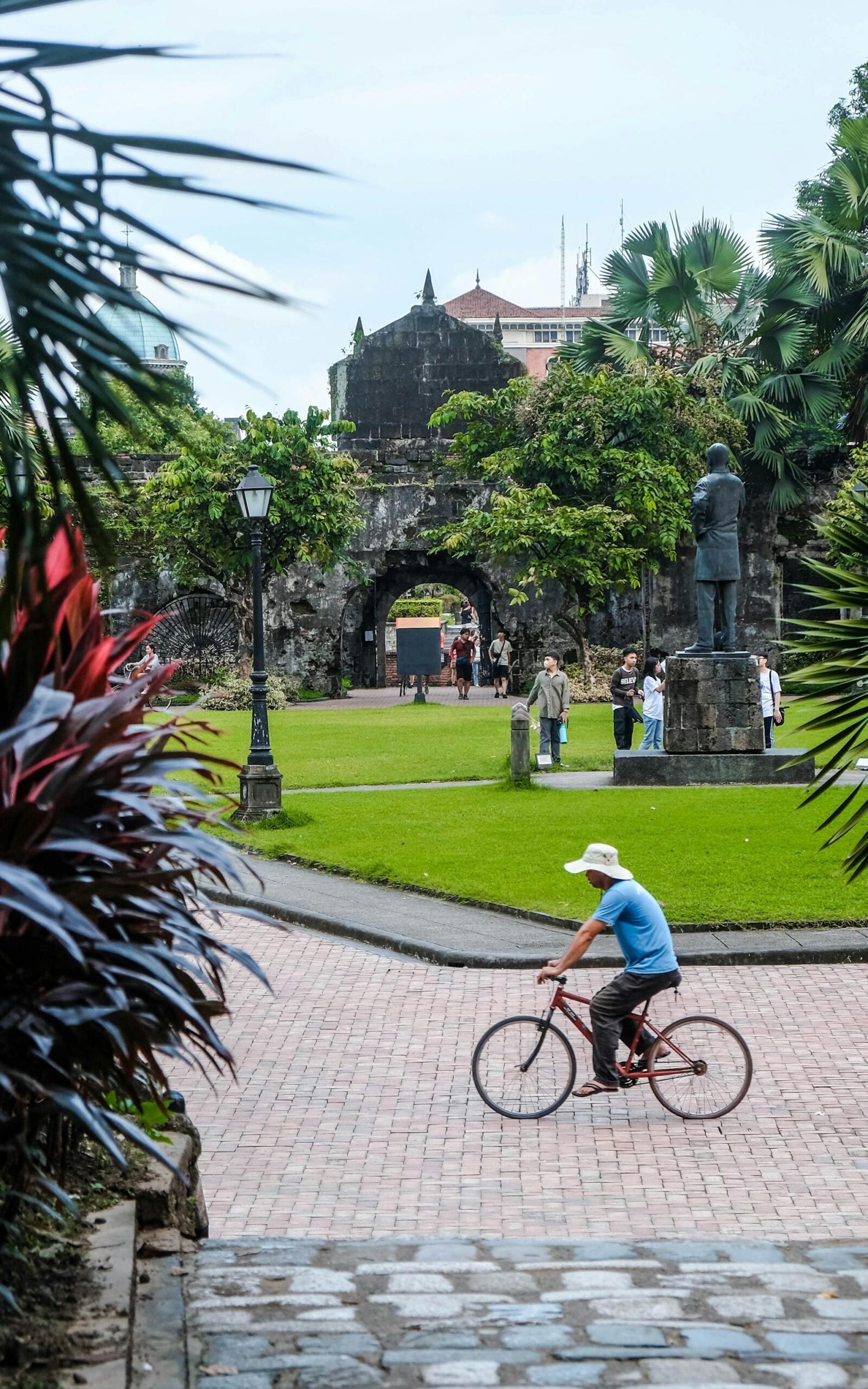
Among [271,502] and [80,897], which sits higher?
[271,502]

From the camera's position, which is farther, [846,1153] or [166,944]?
[846,1153]

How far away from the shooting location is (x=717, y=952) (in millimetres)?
10891

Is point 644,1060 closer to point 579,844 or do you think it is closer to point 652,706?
point 579,844

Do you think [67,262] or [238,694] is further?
[238,694]

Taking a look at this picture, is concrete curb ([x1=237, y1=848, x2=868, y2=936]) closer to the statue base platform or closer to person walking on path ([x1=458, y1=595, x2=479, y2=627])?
the statue base platform

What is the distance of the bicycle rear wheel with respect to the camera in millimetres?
7586

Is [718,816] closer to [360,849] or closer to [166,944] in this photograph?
[360,849]

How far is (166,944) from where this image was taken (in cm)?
432

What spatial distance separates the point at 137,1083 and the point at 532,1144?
10.4ft

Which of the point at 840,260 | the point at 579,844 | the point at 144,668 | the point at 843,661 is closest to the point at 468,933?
the point at 579,844

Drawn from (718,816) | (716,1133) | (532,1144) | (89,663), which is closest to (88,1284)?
(89,663)

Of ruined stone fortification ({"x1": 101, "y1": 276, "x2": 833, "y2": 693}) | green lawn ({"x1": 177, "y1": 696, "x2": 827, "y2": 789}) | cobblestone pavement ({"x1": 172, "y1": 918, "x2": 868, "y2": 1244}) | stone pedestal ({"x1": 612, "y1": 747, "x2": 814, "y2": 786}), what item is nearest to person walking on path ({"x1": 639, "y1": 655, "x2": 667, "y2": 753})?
green lawn ({"x1": 177, "y1": 696, "x2": 827, "y2": 789})

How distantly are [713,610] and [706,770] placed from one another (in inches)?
72.6

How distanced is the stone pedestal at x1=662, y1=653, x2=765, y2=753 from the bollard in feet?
5.47
